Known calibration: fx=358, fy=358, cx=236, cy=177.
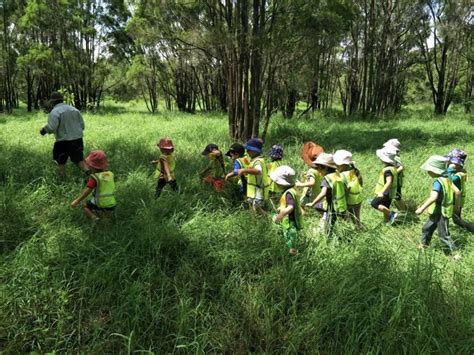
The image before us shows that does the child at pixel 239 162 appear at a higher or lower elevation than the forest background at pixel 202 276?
higher

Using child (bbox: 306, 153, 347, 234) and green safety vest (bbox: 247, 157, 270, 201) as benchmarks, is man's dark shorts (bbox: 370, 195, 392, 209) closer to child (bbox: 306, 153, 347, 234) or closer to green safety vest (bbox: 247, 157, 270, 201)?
child (bbox: 306, 153, 347, 234)

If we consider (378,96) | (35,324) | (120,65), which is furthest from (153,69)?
(35,324)

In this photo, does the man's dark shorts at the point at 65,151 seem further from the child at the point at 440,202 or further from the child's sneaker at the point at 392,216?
the child at the point at 440,202

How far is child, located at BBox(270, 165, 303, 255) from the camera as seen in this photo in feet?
11.6

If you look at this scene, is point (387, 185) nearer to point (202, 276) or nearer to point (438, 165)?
point (438, 165)

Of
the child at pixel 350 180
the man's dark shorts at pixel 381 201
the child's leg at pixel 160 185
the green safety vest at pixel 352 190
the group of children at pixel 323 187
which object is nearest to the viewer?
the group of children at pixel 323 187

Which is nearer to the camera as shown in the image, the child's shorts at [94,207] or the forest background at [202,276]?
the forest background at [202,276]

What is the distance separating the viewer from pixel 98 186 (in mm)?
4020

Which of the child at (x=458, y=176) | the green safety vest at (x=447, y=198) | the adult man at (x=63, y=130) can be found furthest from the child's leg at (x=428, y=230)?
the adult man at (x=63, y=130)

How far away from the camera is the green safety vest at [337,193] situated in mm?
4191

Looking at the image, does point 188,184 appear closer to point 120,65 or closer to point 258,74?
point 258,74

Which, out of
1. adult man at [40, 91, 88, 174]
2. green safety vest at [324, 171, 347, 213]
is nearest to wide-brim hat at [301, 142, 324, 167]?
green safety vest at [324, 171, 347, 213]

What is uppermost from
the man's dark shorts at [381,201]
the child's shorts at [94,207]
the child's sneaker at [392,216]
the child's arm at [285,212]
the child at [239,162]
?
the child at [239,162]

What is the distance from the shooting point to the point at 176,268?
3211mm
